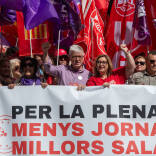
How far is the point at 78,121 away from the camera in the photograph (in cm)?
575

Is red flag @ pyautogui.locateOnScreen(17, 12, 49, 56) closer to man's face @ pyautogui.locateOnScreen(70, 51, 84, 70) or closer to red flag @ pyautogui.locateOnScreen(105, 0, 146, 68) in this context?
red flag @ pyautogui.locateOnScreen(105, 0, 146, 68)

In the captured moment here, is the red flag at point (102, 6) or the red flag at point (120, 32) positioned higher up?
the red flag at point (102, 6)

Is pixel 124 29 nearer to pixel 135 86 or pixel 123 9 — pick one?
pixel 123 9

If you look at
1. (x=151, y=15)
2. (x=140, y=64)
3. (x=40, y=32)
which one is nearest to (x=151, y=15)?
(x=151, y=15)

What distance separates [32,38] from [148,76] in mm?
3094

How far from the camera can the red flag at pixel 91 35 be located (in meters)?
8.48

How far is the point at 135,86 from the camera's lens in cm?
584

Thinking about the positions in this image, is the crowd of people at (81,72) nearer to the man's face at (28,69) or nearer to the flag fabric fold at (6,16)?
the man's face at (28,69)

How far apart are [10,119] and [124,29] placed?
3.94m

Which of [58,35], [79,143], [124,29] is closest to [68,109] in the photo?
[79,143]

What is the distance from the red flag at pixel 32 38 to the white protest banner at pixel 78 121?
2.86 m

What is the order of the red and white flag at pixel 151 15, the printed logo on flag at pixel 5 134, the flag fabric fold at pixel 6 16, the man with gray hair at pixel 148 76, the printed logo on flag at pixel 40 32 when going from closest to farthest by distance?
the printed logo on flag at pixel 5 134 < the man with gray hair at pixel 148 76 < the printed logo on flag at pixel 40 32 < the red and white flag at pixel 151 15 < the flag fabric fold at pixel 6 16

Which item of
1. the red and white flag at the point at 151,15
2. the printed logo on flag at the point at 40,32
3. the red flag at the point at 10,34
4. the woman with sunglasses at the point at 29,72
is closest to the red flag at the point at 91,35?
the printed logo on flag at the point at 40,32

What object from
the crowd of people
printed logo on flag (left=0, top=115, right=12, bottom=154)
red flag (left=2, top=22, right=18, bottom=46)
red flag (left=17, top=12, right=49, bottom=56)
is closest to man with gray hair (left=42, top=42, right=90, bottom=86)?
the crowd of people
